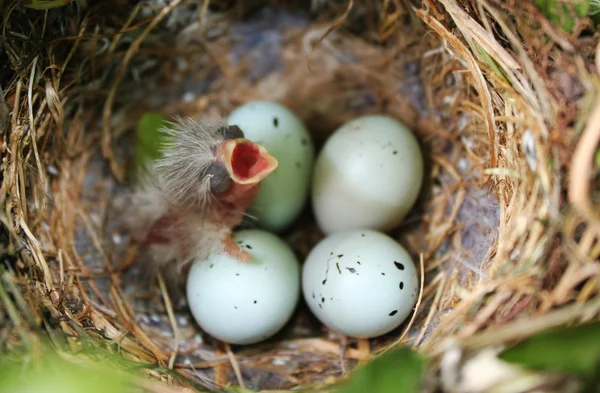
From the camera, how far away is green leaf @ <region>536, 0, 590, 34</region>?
91 centimetres

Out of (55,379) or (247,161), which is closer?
(55,379)

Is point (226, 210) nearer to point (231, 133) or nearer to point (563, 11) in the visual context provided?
point (231, 133)

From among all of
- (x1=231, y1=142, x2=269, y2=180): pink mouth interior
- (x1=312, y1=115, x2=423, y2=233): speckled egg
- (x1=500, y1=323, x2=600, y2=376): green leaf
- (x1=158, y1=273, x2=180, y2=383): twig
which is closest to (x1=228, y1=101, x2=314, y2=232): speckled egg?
(x1=312, y1=115, x2=423, y2=233): speckled egg

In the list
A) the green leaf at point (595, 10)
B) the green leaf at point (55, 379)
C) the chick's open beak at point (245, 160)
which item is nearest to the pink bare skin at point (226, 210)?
the chick's open beak at point (245, 160)

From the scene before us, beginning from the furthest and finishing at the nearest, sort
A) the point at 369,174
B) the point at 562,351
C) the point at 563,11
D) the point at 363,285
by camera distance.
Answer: the point at 369,174
the point at 363,285
the point at 563,11
the point at 562,351

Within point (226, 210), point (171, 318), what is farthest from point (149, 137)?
point (171, 318)

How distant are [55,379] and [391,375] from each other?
440 millimetres

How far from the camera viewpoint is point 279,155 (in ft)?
4.33

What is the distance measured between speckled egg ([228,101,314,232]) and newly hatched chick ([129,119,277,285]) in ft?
0.20

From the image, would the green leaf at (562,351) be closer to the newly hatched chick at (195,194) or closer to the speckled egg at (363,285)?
the speckled egg at (363,285)

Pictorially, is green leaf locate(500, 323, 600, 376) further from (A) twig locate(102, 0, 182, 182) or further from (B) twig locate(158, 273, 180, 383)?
(A) twig locate(102, 0, 182, 182)

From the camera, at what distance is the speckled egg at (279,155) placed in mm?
1319

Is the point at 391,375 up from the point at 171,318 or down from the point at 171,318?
up

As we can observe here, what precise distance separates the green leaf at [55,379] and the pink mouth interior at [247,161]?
485 millimetres
